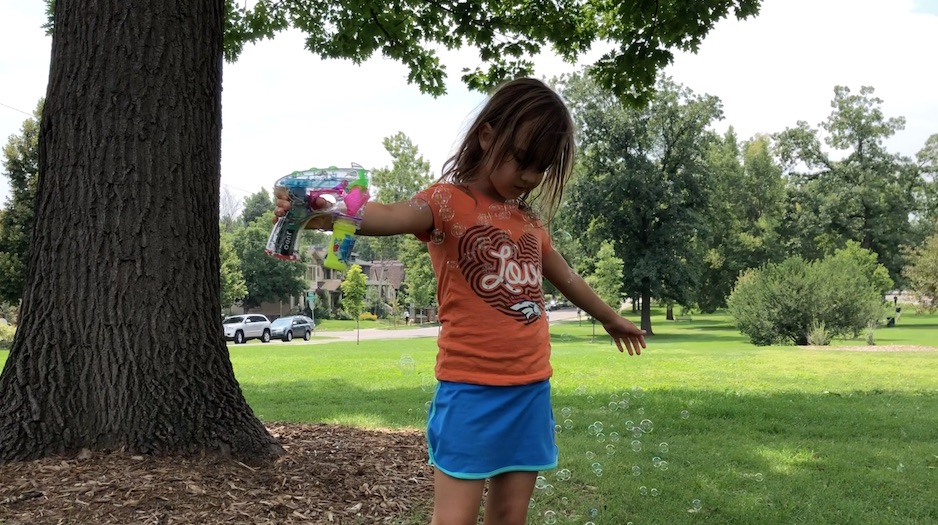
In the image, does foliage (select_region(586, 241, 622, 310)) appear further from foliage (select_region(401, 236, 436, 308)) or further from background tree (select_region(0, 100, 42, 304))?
background tree (select_region(0, 100, 42, 304))

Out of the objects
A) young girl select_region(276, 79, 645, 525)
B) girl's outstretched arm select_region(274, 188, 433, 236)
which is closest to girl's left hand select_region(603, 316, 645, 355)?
young girl select_region(276, 79, 645, 525)

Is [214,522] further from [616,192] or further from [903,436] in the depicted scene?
[616,192]

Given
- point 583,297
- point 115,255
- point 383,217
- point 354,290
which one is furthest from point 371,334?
point 383,217

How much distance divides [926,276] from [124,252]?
42.9m

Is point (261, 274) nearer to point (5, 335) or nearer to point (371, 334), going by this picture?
point (371, 334)

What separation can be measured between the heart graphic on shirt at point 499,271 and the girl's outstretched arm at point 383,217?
6.1 inches

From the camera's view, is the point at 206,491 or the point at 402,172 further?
the point at 402,172

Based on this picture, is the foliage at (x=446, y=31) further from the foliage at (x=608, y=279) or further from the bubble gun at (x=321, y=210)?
the foliage at (x=608, y=279)

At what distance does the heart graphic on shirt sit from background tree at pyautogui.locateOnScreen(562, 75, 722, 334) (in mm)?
37210

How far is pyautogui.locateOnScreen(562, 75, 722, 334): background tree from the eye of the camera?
38500 mm

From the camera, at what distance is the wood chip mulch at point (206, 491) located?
310 cm

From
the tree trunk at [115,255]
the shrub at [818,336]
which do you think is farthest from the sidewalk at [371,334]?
the tree trunk at [115,255]

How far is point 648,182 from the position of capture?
3831 cm

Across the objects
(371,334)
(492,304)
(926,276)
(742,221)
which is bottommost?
(371,334)
